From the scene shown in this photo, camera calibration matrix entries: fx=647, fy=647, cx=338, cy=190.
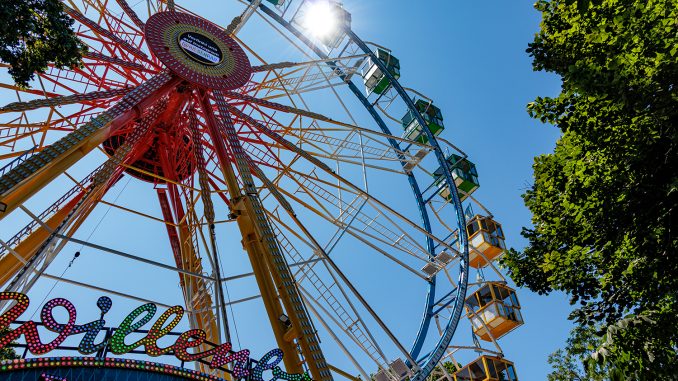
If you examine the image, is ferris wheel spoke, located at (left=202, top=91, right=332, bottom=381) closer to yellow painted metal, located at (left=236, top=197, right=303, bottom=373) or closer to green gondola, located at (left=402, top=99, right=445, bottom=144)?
yellow painted metal, located at (left=236, top=197, right=303, bottom=373)

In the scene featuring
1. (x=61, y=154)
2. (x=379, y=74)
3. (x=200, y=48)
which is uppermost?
(x=379, y=74)

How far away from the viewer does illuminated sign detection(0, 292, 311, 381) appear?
28.0 ft

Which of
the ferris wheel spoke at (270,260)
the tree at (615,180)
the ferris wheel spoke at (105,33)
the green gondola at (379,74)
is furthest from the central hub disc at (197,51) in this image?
the tree at (615,180)

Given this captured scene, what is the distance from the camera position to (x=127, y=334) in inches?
358

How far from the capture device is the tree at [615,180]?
382 inches

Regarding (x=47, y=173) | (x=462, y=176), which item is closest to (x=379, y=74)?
(x=462, y=176)

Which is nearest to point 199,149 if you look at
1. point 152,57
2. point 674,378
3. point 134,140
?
point 134,140

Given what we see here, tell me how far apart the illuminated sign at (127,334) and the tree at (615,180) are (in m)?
5.13

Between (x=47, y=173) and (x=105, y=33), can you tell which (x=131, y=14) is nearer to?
(x=105, y=33)

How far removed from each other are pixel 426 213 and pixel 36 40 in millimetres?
13657

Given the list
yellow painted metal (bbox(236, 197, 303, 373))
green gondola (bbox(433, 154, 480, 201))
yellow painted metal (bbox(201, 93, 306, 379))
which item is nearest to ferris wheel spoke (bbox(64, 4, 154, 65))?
Result: yellow painted metal (bbox(201, 93, 306, 379))

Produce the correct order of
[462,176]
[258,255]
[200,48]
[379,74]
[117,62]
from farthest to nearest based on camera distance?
[462,176], [379,74], [200,48], [117,62], [258,255]

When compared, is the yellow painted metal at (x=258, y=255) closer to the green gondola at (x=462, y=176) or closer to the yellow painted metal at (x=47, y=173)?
the yellow painted metal at (x=47, y=173)

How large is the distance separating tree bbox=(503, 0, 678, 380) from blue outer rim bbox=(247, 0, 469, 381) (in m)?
4.12
